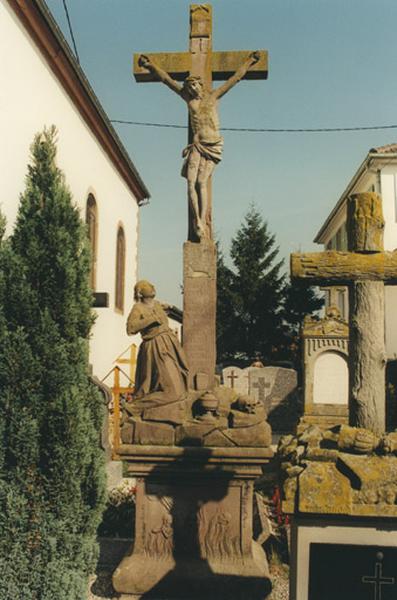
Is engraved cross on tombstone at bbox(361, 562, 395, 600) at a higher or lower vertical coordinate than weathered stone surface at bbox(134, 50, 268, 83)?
lower

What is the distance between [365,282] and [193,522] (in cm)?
301

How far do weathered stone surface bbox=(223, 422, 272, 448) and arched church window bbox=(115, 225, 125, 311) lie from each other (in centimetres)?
1248

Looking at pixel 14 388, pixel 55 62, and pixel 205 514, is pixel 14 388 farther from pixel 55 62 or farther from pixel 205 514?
pixel 55 62

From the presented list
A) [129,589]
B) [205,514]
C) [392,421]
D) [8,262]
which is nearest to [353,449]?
[205,514]

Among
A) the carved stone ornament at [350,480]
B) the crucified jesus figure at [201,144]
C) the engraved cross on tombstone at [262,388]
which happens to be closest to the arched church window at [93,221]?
the engraved cross on tombstone at [262,388]

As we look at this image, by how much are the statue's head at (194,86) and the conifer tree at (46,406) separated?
1.76m

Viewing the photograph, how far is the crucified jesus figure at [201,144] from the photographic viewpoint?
242 inches

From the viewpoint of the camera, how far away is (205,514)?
16.5ft

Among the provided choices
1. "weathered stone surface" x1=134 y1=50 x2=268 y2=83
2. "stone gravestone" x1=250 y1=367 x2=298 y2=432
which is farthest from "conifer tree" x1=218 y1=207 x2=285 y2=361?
"weathered stone surface" x1=134 y1=50 x2=268 y2=83

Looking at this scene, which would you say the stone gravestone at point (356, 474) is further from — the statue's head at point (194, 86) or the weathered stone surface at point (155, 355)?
the statue's head at point (194, 86)

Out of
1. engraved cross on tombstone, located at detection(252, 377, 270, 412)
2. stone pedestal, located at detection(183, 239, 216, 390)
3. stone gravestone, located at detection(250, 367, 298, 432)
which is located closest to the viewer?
stone pedestal, located at detection(183, 239, 216, 390)

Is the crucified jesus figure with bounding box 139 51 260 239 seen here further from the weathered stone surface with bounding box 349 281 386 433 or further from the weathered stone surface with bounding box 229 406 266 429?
the weathered stone surface with bounding box 349 281 386 433

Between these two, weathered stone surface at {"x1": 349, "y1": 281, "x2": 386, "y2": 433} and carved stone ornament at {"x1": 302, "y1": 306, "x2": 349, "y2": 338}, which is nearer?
weathered stone surface at {"x1": 349, "y1": 281, "x2": 386, "y2": 433}

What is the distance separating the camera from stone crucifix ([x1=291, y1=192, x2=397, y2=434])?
2891mm
